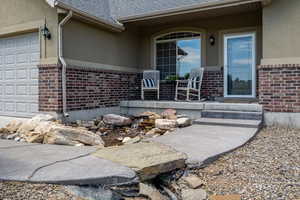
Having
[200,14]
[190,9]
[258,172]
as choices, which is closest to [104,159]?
[258,172]

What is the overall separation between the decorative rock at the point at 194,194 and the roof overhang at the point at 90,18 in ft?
15.5

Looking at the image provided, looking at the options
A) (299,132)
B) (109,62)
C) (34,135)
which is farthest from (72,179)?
(109,62)

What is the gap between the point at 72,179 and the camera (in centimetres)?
218

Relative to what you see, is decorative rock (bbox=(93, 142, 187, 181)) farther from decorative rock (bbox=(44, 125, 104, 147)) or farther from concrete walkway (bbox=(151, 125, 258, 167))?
decorative rock (bbox=(44, 125, 104, 147))

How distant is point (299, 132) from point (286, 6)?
2678mm

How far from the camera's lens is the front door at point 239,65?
6930 millimetres

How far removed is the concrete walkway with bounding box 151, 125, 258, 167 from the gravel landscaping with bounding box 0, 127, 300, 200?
11 centimetres

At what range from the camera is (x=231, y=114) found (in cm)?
536

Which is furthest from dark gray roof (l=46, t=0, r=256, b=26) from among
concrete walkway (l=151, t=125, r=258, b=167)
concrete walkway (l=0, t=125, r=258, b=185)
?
concrete walkway (l=0, t=125, r=258, b=185)

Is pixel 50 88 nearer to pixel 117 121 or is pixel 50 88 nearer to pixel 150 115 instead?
pixel 117 121

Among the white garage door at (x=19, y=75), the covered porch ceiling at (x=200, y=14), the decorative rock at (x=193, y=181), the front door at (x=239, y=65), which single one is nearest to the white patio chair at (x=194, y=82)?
the front door at (x=239, y=65)

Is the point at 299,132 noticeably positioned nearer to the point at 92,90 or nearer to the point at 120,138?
the point at 120,138

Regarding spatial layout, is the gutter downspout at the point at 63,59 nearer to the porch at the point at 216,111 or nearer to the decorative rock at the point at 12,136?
the decorative rock at the point at 12,136

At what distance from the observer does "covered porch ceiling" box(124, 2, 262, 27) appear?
6.31m
